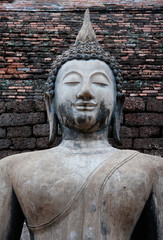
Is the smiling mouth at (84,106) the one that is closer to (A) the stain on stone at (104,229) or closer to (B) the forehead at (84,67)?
(B) the forehead at (84,67)

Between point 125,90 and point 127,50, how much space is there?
1.12 metres

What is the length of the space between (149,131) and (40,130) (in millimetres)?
2210

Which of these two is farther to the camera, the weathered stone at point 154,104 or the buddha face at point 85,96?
the weathered stone at point 154,104

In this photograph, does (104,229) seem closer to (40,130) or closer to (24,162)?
(24,162)

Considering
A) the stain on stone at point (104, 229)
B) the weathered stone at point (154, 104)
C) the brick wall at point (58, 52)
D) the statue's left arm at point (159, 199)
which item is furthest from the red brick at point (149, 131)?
the stain on stone at point (104, 229)

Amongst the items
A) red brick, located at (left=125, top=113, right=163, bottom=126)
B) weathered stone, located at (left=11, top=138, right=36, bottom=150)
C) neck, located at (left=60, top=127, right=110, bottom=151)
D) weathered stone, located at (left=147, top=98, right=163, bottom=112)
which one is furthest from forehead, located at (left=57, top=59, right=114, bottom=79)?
weathered stone, located at (left=11, top=138, right=36, bottom=150)

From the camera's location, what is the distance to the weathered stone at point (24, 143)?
10602mm

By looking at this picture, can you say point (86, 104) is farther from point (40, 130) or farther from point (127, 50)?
point (127, 50)

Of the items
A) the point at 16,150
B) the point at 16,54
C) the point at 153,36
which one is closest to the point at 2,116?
the point at 16,150

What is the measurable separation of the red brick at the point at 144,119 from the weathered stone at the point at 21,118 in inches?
68.5

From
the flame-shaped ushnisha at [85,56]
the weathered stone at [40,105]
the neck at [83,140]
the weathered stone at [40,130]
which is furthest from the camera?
the weathered stone at [40,130]

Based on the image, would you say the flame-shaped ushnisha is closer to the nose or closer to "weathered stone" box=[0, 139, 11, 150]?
the nose

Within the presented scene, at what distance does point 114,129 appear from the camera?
5.09 m

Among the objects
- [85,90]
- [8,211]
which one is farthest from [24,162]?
[85,90]
